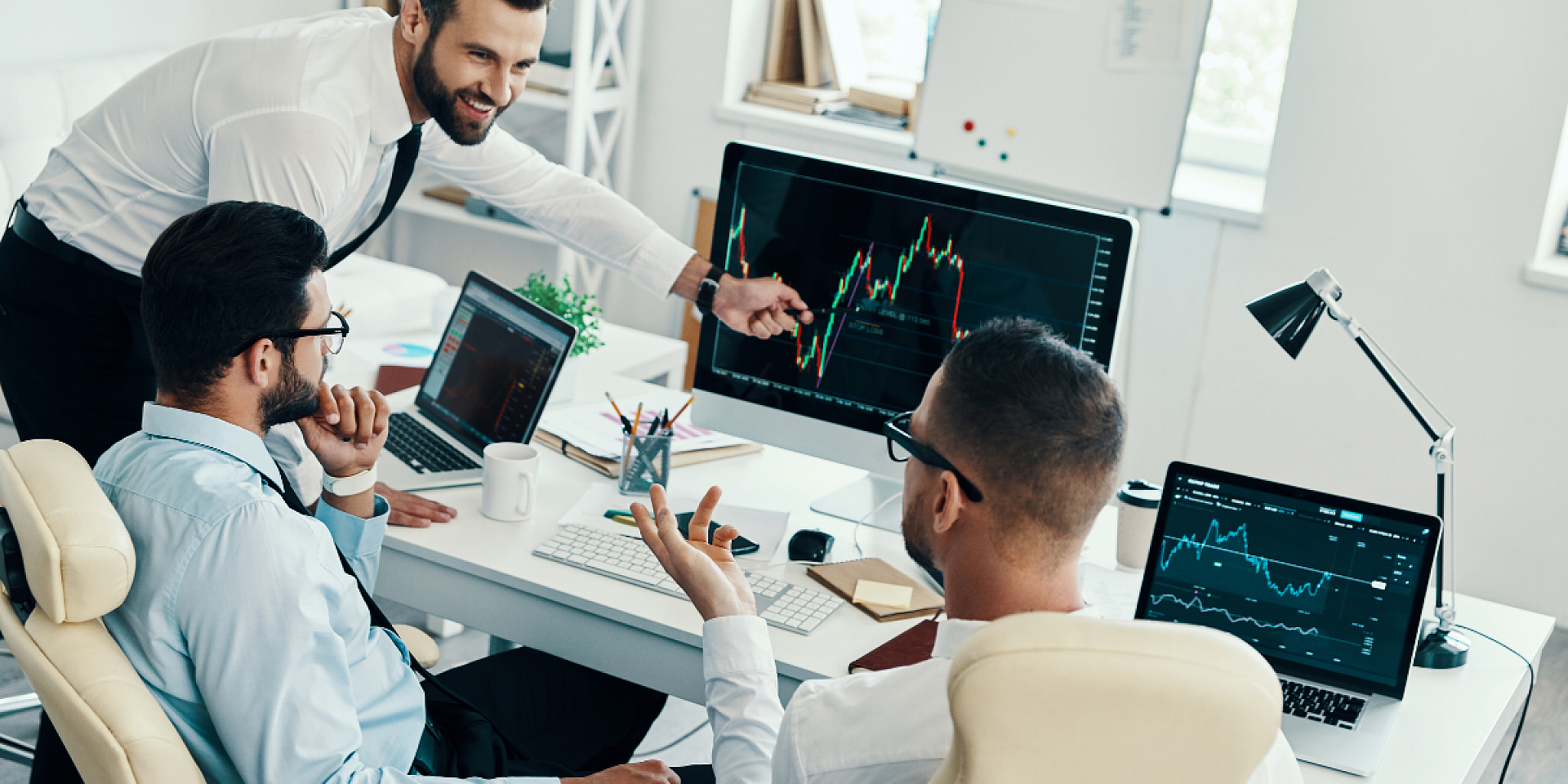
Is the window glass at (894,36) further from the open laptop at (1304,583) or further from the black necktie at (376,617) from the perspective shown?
the black necktie at (376,617)

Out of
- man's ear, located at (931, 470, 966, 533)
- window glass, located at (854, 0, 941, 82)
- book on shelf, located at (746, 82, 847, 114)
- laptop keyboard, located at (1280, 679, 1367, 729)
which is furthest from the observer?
window glass, located at (854, 0, 941, 82)

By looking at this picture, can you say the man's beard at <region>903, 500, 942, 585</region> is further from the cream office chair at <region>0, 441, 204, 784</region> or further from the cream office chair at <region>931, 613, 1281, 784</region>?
the cream office chair at <region>0, 441, 204, 784</region>

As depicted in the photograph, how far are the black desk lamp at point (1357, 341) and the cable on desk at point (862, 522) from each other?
61 centimetres

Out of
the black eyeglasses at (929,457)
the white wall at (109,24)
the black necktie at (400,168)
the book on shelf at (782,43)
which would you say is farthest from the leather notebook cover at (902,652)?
the book on shelf at (782,43)

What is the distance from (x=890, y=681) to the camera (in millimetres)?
1146

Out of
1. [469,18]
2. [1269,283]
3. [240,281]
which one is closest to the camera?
[240,281]

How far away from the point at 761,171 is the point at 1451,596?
1.12 m

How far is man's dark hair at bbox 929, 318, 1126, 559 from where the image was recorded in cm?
118

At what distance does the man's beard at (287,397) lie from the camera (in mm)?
1369

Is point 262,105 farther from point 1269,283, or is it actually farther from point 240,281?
point 1269,283

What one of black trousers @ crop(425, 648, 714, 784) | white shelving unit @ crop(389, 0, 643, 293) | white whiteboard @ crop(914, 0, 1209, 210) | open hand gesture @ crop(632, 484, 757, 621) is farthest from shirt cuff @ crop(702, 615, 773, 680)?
white shelving unit @ crop(389, 0, 643, 293)

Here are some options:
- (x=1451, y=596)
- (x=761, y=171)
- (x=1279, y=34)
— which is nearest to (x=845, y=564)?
(x=761, y=171)

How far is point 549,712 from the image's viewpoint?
1.79 meters

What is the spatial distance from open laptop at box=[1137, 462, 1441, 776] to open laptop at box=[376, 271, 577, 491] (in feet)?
3.01
